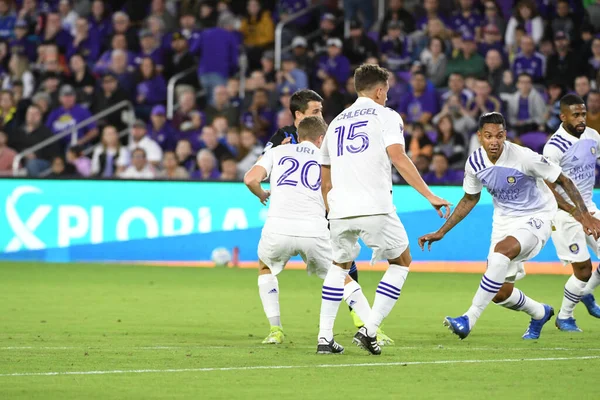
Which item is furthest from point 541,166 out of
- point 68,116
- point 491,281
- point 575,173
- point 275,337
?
point 68,116

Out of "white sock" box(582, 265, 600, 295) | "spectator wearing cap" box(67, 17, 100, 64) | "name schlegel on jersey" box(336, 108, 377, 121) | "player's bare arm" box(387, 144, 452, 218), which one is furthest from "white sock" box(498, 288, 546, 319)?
"spectator wearing cap" box(67, 17, 100, 64)

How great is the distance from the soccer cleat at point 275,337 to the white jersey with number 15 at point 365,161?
4.82 feet

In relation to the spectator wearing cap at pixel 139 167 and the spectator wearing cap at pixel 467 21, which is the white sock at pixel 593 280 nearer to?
the spectator wearing cap at pixel 139 167

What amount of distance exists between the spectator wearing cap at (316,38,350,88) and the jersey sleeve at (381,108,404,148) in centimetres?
1361

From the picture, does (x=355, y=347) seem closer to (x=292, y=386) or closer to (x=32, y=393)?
(x=292, y=386)

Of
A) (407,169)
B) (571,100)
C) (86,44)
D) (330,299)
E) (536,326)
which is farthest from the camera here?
(86,44)

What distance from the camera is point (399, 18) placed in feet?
76.6

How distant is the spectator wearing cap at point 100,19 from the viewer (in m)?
25.7

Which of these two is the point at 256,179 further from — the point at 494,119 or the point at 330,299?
the point at 494,119

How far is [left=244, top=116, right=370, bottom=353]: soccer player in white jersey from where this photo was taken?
10258 millimetres

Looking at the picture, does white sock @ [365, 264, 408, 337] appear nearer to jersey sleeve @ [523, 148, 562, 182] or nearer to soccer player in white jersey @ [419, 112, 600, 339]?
soccer player in white jersey @ [419, 112, 600, 339]

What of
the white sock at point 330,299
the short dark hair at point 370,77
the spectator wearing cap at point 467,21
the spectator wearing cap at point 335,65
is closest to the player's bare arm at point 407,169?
the short dark hair at point 370,77

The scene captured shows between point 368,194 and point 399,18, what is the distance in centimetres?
1474

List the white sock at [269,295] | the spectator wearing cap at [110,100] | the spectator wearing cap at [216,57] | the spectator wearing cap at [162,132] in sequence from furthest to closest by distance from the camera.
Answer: the spectator wearing cap at [110,100], the spectator wearing cap at [216,57], the spectator wearing cap at [162,132], the white sock at [269,295]
